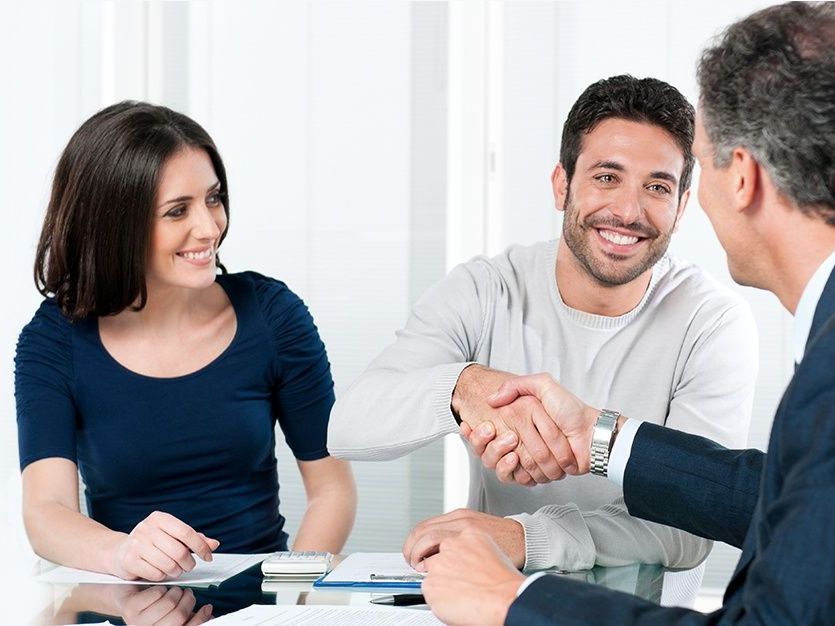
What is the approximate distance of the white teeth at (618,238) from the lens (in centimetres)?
211

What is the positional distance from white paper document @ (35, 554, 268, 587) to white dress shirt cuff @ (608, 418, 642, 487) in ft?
1.92

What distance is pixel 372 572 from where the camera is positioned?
1544mm

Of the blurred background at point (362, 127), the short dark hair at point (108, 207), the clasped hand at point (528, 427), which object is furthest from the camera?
the blurred background at point (362, 127)

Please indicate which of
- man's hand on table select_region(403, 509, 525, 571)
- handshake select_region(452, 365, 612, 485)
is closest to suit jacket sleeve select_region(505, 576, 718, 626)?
man's hand on table select_region(403, 509, 525, 571)

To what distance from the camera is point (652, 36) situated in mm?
3594

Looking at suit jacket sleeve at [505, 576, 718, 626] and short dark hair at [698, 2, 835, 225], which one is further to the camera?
short dark hair at [698, 2, 835, 225]

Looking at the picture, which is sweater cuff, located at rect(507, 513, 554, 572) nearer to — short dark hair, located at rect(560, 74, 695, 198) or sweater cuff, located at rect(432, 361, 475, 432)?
sweater cuff, located at rect(432, 361, 475, 432)

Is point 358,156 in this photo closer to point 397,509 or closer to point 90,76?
point 90,76

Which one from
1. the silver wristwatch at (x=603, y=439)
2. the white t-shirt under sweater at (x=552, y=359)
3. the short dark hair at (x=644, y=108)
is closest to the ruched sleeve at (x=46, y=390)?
the white t-shirt under sweater at (x=552, y=359)

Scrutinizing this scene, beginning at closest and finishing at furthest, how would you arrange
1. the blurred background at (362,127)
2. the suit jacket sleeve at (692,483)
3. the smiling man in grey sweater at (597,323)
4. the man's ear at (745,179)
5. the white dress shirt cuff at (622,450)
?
the man's ear at (745,179) → the suit jacket sleeve at (692,483) → the white dress shirt cuff at (622,450) → the smiling man in grey sweater at (597,323) → the blurred background at (362,127)

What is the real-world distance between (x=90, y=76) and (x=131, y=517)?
2.22 m

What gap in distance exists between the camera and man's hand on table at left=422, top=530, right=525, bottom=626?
108cm

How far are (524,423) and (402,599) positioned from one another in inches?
19.4

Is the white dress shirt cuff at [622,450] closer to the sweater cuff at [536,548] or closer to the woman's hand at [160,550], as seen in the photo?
the sweater cuff at [536,548]
